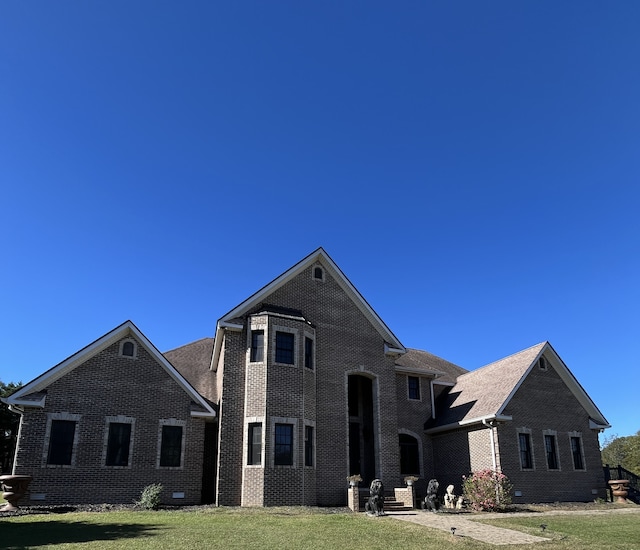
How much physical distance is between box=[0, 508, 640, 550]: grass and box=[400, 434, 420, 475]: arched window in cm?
936

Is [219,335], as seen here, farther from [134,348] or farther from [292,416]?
[292,416]

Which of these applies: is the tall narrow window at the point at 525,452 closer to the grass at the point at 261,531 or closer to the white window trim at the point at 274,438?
the grass at the point at 261,531

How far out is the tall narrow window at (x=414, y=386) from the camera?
27.0m

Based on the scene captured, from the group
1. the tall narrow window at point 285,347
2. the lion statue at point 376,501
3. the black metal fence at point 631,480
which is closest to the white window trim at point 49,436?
the tall narrow window at point 285,347

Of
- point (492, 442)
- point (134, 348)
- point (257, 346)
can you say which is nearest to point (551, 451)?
point (492, 442)

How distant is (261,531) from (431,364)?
2009 cm

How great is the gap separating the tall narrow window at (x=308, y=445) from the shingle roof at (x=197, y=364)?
458 centimetres

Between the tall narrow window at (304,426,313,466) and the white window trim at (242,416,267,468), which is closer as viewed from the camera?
the white window trim at (242,416,267,468)

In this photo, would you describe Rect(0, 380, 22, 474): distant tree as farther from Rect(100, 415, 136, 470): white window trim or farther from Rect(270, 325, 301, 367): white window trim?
Rect(270, 325, 301, 367): white window trim

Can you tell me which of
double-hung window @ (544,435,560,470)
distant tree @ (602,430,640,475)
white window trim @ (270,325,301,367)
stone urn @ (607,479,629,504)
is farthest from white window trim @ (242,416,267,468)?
distant tree @ (602,430,640,475)

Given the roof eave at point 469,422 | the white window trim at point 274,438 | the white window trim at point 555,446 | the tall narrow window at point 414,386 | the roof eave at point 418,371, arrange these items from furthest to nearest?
the tall narrow window at point 414,386
the roof eave at point 418,371
the white window trim at point 555,446
the roof eave at point 469,422
the white window trim at point 274,438

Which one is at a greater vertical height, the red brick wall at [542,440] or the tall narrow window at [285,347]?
the tall narrow window at [285,347]

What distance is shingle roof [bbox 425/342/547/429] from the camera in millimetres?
23719

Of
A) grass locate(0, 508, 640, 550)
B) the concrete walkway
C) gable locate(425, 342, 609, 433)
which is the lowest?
the concrete walkway
